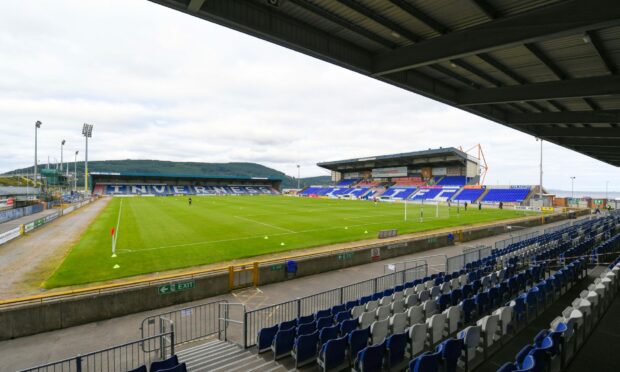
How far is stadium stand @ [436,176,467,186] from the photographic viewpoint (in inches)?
3132

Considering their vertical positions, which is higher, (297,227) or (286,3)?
(286,3)

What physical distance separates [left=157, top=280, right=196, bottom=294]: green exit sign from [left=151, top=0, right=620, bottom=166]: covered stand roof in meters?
9.35

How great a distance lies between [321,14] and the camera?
26.4 ft

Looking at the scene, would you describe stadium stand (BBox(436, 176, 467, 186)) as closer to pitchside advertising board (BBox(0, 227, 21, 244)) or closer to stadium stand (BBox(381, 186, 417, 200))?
stadium stand (BBox(381, 186, 417, 200))

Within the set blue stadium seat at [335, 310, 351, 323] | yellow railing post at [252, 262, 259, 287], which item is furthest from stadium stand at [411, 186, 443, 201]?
blue stadium seat at [335, 310, 351, 323]

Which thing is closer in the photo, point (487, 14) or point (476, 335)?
point (476, 335)

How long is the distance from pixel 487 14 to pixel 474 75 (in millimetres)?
4924

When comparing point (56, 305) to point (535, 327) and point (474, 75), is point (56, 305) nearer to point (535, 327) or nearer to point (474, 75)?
point (535, 327)

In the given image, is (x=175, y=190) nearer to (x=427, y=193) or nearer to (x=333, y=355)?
(x=427, y=193)

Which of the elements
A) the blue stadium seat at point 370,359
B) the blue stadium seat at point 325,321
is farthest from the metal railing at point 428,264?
the blue stadium seat at point 370,359

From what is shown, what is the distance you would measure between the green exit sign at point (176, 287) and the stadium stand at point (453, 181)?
258 ft

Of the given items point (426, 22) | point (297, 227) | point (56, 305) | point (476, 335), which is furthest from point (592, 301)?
point (297, 227)

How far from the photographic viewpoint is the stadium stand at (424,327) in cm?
578

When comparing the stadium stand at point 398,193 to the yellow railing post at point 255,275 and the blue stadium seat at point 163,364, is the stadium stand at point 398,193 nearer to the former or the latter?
the yellow railing post at point 255,275
